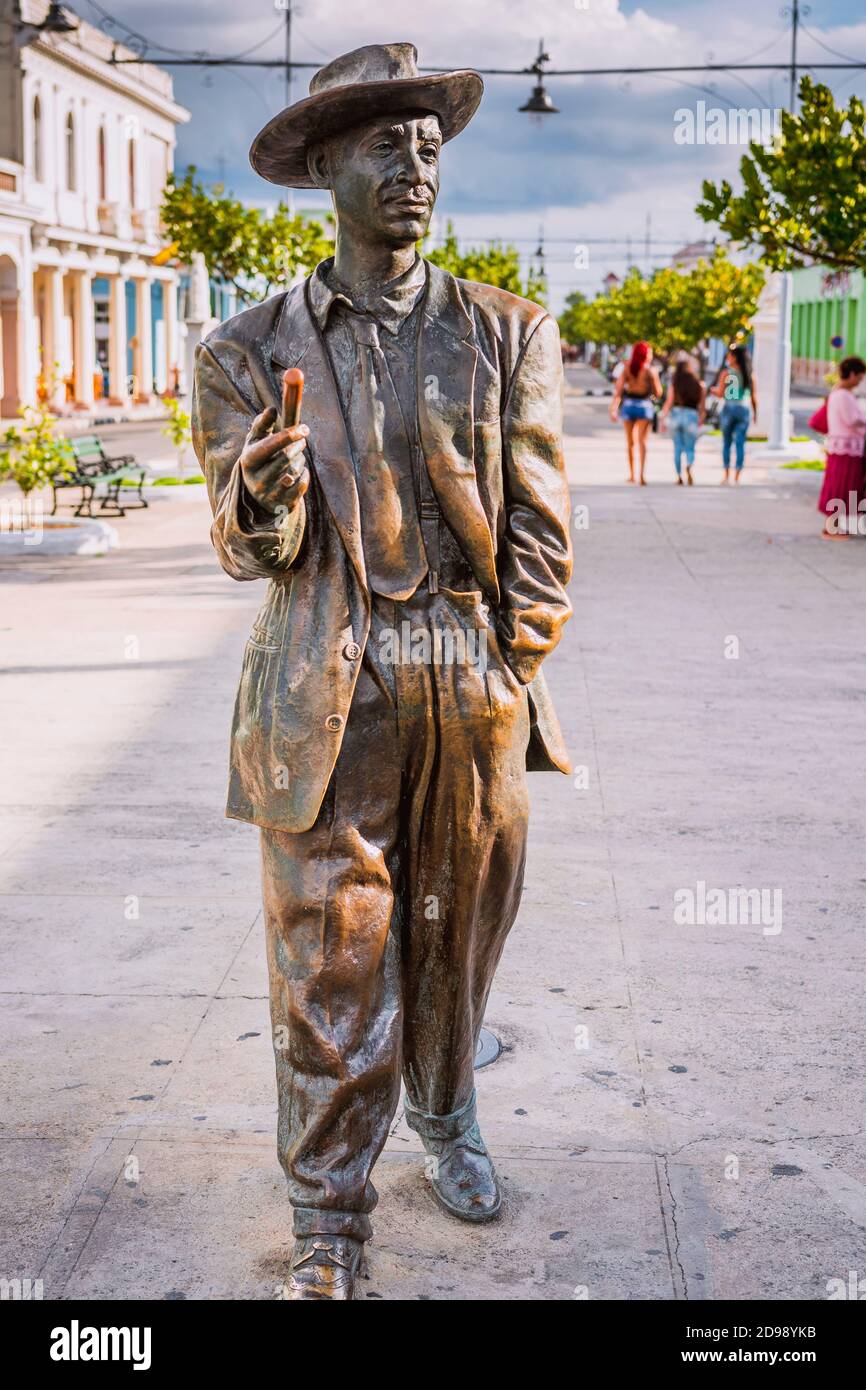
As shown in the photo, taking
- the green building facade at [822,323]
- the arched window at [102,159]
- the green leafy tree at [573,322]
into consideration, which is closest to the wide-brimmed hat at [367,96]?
the arched window at [102,159]

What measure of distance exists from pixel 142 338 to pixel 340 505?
52861mm

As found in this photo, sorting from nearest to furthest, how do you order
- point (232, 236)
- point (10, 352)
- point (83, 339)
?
point (232, 236), point (10, 352), point (83, 339)

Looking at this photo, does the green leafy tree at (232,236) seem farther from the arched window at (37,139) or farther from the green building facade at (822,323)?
the green building facade at (822,323)

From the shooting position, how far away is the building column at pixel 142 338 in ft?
177

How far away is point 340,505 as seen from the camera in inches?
126

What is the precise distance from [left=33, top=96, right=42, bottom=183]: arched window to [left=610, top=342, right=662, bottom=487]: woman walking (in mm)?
26800

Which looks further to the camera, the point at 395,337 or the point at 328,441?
the point at 395,337

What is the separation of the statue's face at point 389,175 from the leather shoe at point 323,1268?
191cm

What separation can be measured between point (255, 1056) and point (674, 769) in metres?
3.37

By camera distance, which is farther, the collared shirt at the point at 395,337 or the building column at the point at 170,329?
the building column at the point at 170,329

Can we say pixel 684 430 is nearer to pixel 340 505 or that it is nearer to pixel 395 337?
pixel 395 337

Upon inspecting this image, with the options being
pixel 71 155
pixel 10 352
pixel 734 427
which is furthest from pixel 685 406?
pixel 71 155

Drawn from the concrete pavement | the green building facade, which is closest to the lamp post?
the concrete pavement

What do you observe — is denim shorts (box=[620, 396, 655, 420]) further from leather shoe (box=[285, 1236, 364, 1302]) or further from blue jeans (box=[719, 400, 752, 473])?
leather shoe (box=[285, 1236, 364, 1302])
